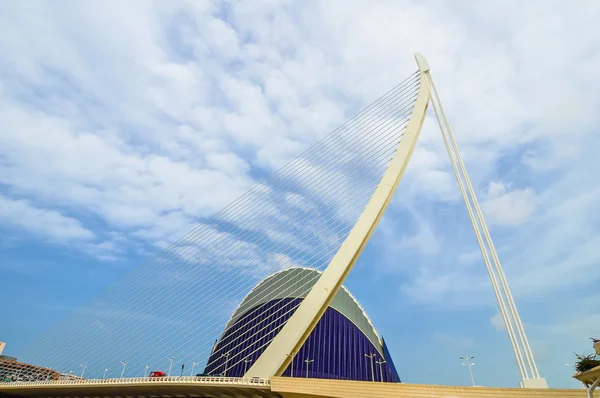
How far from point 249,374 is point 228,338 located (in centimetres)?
3921

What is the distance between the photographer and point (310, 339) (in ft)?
163

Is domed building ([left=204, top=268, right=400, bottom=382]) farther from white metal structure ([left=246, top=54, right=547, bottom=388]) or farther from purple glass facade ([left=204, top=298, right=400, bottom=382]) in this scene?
white metal structure ([left=246, top=54, right=547, bottom=388])

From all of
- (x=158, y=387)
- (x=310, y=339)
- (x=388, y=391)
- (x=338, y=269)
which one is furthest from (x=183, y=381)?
(x=310, y=339)

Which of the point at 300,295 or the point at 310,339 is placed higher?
the point at 300,295

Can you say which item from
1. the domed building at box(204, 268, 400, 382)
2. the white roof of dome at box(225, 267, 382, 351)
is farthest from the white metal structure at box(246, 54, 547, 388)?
the white roof of dome at box(225, 267, 382, 351)

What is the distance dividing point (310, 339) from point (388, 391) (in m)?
34.6

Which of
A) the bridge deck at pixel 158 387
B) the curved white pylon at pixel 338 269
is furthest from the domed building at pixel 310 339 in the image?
the curved white pylon at pixel 338 269

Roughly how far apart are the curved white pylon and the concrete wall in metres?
1.74

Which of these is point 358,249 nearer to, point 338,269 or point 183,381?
point 338,269

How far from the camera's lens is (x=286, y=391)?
20.8m

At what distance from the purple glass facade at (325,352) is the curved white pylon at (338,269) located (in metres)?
20.1

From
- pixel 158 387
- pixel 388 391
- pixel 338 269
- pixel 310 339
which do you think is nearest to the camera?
pixel 388 391

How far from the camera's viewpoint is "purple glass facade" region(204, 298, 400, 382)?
46.1m

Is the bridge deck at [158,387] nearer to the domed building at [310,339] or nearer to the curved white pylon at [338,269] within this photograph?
the curved white pylon at [338,269]
